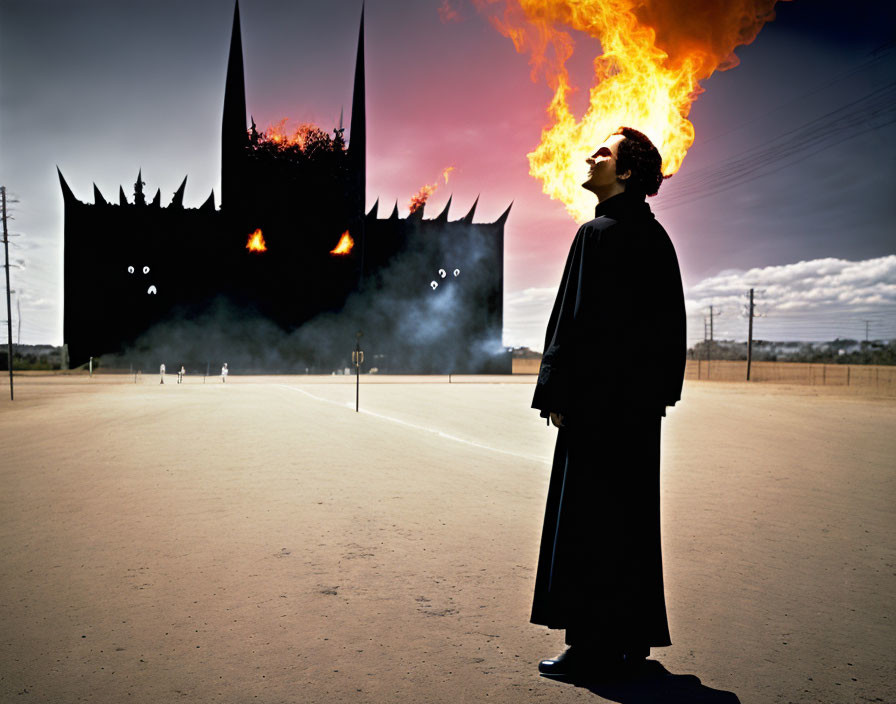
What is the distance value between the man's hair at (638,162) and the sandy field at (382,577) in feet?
8.39

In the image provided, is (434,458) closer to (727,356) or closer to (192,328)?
(192,328)

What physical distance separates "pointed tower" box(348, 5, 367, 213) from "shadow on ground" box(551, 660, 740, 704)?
144 ft

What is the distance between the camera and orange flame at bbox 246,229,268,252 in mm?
42812

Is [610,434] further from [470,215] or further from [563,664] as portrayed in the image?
[470,215]

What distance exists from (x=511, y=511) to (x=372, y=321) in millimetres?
40006

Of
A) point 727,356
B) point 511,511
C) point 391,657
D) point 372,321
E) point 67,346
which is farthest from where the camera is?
point 727,356

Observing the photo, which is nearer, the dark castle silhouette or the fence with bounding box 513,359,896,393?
the dark castle silhouette

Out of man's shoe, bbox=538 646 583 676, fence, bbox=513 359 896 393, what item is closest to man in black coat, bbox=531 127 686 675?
man's shoe, bbox=538 646 583 676

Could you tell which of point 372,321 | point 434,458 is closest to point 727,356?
point 372,321

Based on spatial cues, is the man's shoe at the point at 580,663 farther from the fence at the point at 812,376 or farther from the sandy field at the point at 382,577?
the fence at the point at 812,376

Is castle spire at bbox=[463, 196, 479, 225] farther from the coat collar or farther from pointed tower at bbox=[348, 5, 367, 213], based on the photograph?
the coat collar

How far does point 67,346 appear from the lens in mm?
42531

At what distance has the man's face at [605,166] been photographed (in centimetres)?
325

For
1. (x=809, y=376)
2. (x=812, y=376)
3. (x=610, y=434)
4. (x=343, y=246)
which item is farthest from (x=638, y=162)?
(x=809, y=376)
